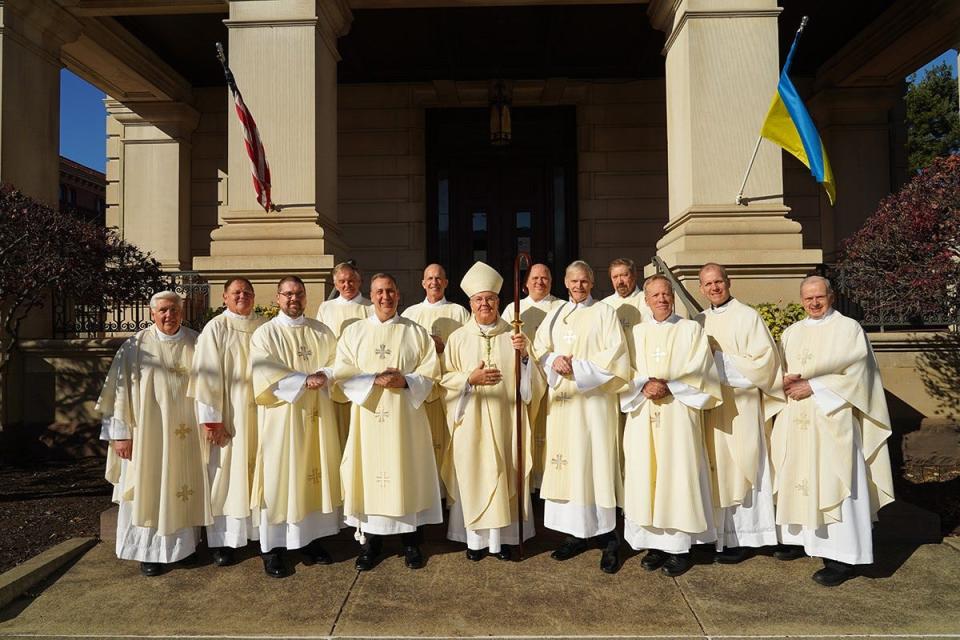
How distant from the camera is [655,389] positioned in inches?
180

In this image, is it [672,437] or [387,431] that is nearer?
[672,437]

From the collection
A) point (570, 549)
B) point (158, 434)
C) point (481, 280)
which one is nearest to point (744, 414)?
point (570, 549)

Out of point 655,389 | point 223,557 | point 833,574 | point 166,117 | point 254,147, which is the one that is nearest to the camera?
point 833,574

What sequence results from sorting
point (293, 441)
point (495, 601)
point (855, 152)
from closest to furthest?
point (495, 601) → point (293, 441) → point (855, 152)

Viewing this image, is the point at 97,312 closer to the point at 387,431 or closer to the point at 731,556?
the point at 387,431

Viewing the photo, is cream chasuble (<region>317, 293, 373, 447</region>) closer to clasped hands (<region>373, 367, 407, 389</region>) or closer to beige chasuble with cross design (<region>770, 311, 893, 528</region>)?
clasped hands (<region>373, 367, 407, 389</region>)

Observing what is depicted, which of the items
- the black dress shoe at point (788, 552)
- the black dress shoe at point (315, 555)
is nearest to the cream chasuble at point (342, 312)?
the black dress shoe at point (315, 555)

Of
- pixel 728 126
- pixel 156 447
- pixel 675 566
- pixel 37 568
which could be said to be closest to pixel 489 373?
pixel 675 566

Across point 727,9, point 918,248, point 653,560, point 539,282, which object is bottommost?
point 653,560

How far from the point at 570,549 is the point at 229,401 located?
2.66 meters

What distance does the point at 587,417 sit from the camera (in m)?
4.92

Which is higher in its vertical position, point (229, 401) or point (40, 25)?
point (40, 25)

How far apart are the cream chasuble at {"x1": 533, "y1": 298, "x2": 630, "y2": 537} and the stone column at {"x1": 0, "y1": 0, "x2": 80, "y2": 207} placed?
7.14m

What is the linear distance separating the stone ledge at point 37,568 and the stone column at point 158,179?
26.7ft
